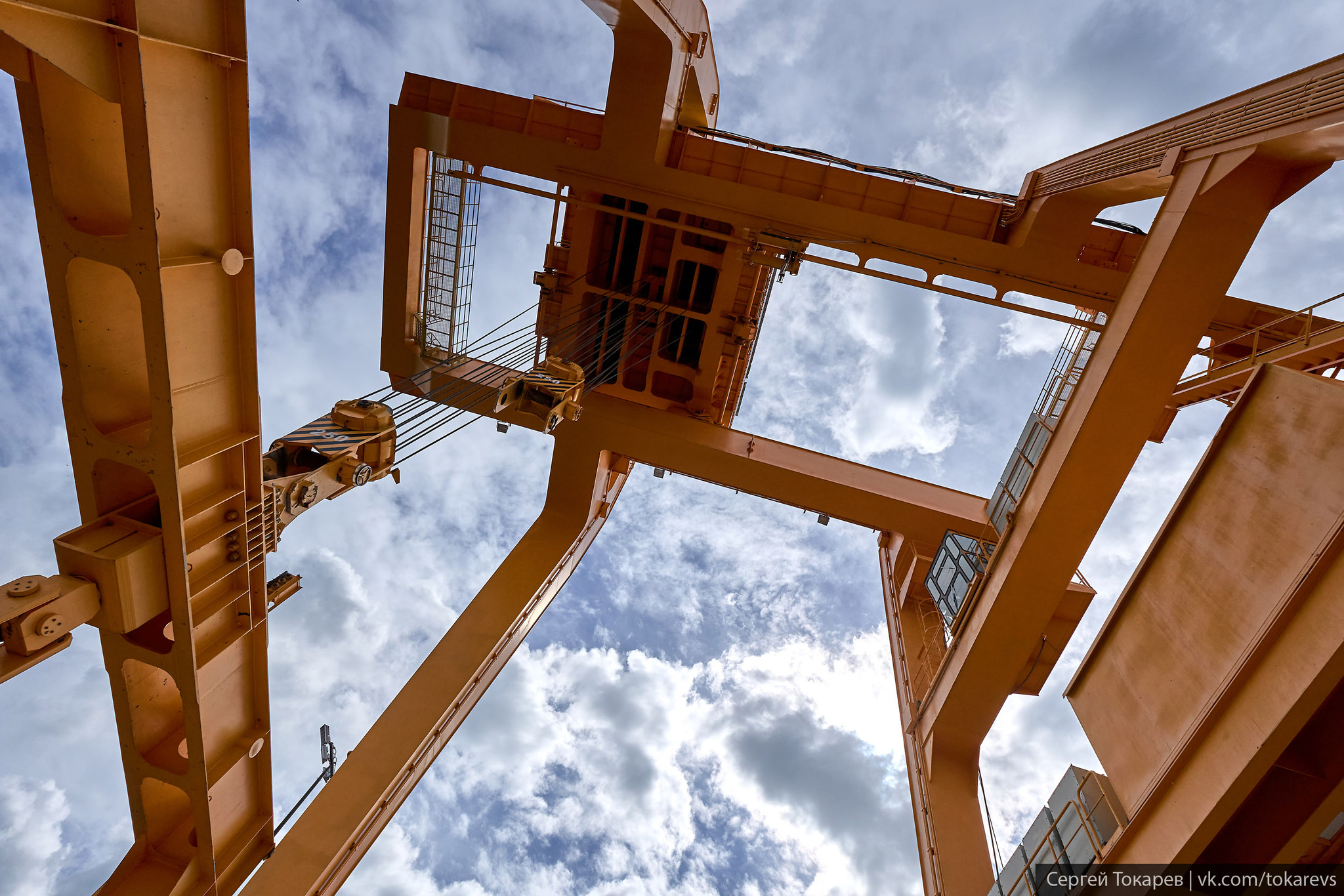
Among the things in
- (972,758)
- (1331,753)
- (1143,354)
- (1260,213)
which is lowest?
(972,758)

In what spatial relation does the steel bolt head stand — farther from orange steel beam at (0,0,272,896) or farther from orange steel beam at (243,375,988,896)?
orange steel beam at (243,375,988,896)

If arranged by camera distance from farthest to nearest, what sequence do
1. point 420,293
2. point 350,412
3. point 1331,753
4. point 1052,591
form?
point 420,293 → point 1052,591 → point 350,412 → point 1331,753

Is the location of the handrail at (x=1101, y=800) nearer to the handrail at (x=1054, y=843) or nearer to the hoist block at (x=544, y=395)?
the handrail at (x=1054, y=843)

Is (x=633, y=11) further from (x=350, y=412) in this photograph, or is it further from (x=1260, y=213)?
(x=1260, y=213)

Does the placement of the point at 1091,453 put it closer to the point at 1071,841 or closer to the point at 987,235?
the point at 1071,841

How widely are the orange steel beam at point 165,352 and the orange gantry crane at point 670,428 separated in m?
0.02

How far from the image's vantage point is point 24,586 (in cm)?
404

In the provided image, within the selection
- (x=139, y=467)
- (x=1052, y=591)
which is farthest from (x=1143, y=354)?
(x=139, y=467)

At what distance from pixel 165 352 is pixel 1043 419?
472 inches

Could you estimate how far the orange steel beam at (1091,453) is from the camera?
6.73 meters

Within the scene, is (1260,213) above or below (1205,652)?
above

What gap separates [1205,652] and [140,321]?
9422mm

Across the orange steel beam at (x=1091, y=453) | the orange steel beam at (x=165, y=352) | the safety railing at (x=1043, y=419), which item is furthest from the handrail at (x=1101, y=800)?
the orange steel beam at (x=165, y=352)

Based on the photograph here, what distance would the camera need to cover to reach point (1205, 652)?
5.70 meters
